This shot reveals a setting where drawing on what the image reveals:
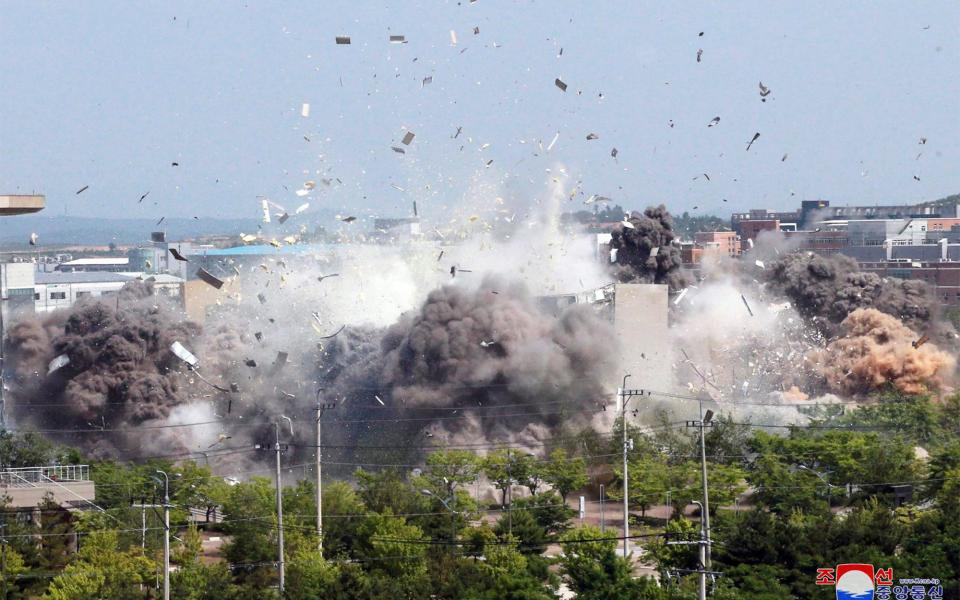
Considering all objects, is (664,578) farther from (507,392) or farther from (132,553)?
(507,392)

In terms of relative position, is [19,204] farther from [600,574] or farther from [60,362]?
[60,362]

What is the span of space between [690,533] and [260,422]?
19191 mm

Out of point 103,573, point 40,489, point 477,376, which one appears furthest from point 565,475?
point 103,573

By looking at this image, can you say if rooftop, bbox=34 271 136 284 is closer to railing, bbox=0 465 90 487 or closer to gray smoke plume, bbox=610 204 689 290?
gray smoke plume, bbox=610 204 689 290

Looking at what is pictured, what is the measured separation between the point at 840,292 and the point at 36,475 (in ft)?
113

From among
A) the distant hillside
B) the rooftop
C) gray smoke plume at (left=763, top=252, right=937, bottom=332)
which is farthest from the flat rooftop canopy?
the distant hillside

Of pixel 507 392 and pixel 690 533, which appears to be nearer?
pixel 690 533

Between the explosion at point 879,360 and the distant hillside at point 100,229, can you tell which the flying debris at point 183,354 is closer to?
the explosion at point 879,360

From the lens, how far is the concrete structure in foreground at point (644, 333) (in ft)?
151

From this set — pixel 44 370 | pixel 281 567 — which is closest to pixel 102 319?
pixel 44 370

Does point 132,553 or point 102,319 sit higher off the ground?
point 102,319

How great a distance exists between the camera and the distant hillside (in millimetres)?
139625

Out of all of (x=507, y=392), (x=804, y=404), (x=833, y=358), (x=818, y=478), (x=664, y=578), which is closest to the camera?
(x=664, y=578)

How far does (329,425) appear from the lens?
4378 cm
